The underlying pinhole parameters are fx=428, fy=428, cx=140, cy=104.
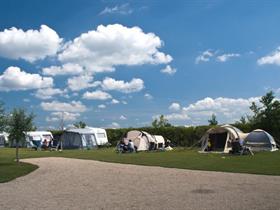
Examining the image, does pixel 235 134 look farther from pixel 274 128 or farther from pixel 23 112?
pixel 23 112

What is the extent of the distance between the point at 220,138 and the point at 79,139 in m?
16.6

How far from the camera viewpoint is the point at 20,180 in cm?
1473

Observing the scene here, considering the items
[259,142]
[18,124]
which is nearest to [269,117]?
[259,142]

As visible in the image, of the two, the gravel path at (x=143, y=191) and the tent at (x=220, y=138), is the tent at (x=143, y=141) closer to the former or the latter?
the tent at (x=220, y=138)

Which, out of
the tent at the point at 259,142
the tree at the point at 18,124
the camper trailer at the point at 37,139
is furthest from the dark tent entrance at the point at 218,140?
the camper trailer at the point at 37,139

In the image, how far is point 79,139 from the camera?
1745 inches

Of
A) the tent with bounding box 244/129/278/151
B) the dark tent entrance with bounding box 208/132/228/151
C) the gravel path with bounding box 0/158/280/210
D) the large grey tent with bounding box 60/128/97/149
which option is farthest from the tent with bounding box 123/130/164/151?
the gravel path with bounding box 0/158/280/210

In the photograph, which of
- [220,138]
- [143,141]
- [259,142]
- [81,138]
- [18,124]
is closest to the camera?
[18,124]

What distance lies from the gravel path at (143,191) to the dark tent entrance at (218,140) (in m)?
17.7

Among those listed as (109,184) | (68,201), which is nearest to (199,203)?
(68,201)

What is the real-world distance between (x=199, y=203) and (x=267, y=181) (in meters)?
4.44

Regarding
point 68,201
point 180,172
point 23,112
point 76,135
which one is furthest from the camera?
point 76,135

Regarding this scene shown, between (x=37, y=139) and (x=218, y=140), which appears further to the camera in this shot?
(x=37, y=139)

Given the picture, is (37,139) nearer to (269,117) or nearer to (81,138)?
(81,138)
